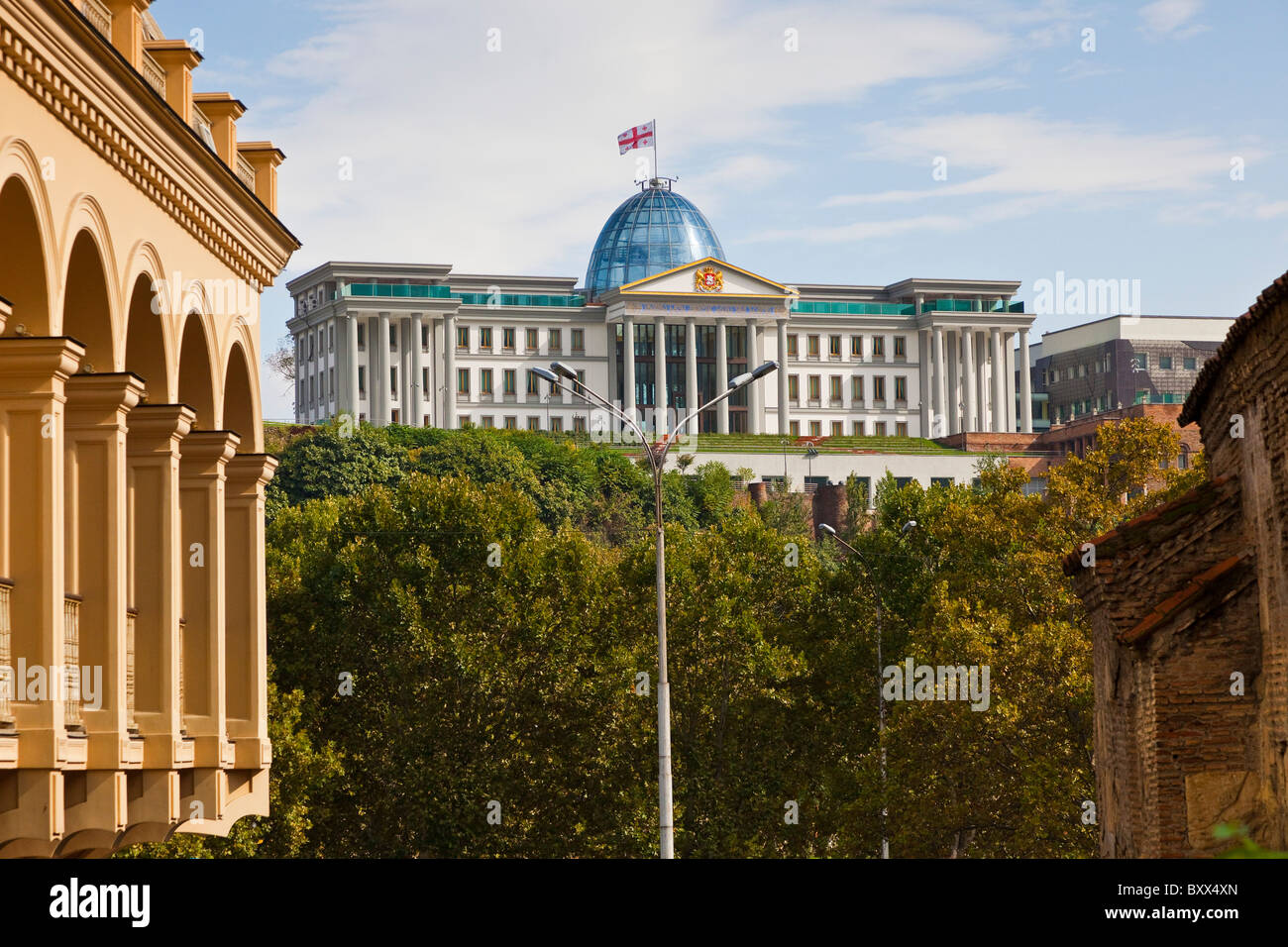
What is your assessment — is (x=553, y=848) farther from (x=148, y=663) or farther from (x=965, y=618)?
(x=148, y=663)

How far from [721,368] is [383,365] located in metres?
25.7

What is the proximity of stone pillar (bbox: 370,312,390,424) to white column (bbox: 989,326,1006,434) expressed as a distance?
A: 49344 mm

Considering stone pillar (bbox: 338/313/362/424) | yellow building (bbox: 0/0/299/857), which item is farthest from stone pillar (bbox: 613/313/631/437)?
yellow building (bbox: 0/0/299/857)

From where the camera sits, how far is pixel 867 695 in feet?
148

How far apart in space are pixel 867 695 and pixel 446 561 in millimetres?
11718


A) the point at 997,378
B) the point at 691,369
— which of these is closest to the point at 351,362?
the point at 691,369

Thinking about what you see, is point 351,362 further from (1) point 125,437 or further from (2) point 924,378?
(1) point 125,437

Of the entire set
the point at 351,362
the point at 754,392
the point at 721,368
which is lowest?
the point at 754,392

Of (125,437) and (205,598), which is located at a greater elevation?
(125,437)

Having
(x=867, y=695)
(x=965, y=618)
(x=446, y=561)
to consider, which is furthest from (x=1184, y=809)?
(x=446, y=561)

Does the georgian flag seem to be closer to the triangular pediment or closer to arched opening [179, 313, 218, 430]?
the triangular pediment

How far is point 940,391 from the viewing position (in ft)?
479

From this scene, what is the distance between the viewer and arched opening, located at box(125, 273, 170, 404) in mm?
16641
